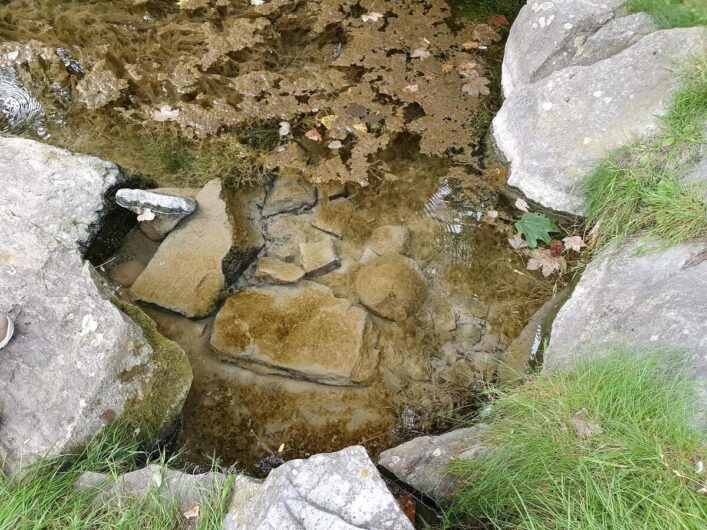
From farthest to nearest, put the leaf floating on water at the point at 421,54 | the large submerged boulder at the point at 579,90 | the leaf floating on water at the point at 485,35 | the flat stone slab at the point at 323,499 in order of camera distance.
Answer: the leaf floating on water at the point at 485,35 < the leaf floating on water at the point at 421,54 < the large submerged boulder at the point at 579,90 < the flat stone slab at the point at 323,499

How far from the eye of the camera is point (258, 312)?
4.02 metres

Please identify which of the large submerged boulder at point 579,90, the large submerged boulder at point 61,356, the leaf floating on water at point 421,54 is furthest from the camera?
the leaf floating on water at point 421,54

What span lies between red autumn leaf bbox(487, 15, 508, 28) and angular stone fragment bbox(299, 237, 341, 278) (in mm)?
3272

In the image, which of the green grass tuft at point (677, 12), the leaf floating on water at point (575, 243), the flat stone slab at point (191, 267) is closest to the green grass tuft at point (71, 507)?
the flat stone slab at point (191, 267)

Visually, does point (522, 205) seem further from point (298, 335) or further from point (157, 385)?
point (157, 385)

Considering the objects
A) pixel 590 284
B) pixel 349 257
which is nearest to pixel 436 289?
pixel 349 257

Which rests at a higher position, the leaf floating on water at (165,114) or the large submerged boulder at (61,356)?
the leaf floating on water at (165,114)

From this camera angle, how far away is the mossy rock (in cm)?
327

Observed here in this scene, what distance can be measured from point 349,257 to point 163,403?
181 centimetres

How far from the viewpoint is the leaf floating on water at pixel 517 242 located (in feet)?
14.6

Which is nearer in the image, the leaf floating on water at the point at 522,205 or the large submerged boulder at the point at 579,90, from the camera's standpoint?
the large submerged boulder at the point at 579,90

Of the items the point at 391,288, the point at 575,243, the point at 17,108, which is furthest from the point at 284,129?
the point at 575,243

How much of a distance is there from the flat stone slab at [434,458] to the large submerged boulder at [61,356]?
56.3 inches

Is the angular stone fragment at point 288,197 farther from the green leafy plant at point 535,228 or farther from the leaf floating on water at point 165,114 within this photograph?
the green leafy plant at point 535,228
